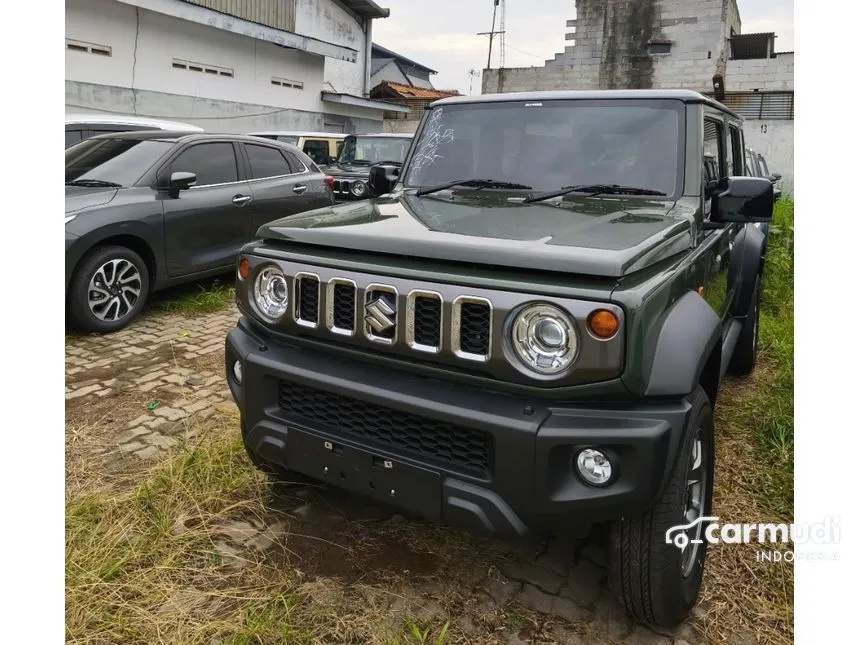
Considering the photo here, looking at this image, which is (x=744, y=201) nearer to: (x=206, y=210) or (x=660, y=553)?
(x=660, y=553)

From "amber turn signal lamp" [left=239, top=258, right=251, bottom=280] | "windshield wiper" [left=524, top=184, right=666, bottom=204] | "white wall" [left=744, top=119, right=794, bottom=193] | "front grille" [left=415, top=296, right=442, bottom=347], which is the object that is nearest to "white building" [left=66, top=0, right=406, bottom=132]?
"white wall" [left=744, top=119, right=794, bottom=193]

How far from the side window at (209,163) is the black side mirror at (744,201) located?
184 inches

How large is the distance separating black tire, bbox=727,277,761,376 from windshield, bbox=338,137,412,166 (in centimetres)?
707

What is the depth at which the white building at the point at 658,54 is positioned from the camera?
22734mm

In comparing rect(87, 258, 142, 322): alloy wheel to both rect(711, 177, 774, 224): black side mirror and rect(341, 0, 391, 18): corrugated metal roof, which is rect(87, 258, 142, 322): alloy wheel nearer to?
rect(711, 177, 774, 224): black side mirror

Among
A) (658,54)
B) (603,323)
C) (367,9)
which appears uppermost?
(367,9)

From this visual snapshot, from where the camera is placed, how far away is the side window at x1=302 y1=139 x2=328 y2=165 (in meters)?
12.0

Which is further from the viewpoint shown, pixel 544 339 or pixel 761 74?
pixel 761 74

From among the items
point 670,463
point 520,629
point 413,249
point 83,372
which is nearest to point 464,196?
point 413,249

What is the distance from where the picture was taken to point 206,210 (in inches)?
235

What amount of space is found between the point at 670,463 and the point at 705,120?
187 cm

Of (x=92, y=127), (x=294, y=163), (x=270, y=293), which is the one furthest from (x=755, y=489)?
(x=92, y=127)

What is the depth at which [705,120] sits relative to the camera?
3.04 meters

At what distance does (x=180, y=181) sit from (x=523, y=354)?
175 inches
